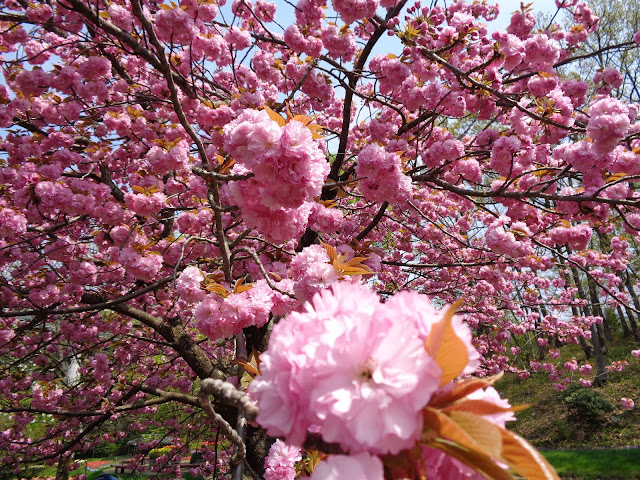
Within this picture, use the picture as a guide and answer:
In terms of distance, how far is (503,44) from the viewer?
142 inches

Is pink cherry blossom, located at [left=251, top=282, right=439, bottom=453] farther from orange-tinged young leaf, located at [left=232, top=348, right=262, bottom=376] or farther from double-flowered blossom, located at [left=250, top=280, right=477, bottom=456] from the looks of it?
orange-tinged young leaf, located at [left=232, top=348, right=262, bottom=376]

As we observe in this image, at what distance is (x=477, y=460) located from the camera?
52cm

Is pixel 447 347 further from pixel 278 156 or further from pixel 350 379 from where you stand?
pixel 278 156

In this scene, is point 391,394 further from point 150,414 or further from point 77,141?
point 150,414

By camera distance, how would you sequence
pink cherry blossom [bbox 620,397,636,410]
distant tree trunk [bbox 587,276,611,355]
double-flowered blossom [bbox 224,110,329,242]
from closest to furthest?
double-flowered blossom [bbox 224,110,329,242] < pink cherry blossom [bbox 620,397,636,410] < distant tree trunk [bbox 587,276,611,355]

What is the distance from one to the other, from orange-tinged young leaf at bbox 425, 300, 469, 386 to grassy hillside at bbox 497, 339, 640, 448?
449 inches

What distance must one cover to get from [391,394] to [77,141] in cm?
548

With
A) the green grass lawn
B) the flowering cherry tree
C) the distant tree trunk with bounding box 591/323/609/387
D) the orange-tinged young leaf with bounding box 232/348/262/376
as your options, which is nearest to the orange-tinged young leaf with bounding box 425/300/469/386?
the flowering cherry tree

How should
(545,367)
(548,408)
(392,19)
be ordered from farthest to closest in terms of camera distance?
(548,408) < (545,367) < (392,19)

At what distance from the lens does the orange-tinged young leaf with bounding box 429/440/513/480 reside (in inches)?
20.0

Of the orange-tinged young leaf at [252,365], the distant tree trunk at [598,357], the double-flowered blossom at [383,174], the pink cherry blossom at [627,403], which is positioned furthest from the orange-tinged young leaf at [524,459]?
the distant tree trunk at [598,357]

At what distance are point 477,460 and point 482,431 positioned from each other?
0.05 m

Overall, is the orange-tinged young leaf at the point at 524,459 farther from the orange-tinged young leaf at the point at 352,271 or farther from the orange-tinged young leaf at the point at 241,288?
the orange-tinged young leaf at the point at 241,288

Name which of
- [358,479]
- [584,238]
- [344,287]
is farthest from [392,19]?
[358,479]
